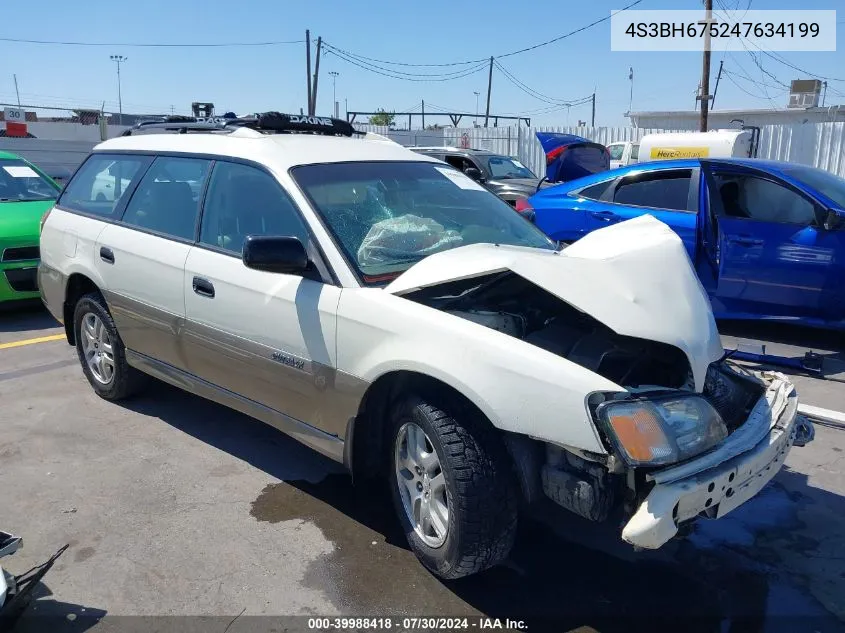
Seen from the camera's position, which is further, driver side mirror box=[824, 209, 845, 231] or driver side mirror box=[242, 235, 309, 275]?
driver side mirror box=[824, 209, 845, 231]

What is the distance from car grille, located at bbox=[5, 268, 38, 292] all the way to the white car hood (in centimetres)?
555

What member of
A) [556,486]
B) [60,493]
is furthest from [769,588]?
[60,493]

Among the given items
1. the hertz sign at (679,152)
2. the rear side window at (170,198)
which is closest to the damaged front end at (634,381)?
the rear side window at (170,198)

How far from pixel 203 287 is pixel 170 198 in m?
0.80

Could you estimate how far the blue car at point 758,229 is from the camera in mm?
5875

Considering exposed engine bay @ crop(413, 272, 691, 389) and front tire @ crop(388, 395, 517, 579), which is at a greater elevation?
exposed engine bay @ crop(413, 272, 691, 389)

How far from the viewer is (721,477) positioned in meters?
2.54

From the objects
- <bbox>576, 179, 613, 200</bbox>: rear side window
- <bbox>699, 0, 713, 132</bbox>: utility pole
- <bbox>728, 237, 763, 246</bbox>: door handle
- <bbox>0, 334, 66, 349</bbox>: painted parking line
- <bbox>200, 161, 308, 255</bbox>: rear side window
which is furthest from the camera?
<bbox>699, 0, 713, 132</bbox>: utility pole

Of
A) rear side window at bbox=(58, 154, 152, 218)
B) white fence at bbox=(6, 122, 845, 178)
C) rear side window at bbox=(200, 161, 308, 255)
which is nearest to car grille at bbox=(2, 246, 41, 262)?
rear side window at bbox=(58, 154, 152, 218)

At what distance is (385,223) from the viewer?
3564 millimetres

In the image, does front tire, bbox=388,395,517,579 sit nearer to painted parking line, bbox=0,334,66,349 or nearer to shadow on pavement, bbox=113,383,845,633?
shadow on pavement, bbox=113,383,845,633

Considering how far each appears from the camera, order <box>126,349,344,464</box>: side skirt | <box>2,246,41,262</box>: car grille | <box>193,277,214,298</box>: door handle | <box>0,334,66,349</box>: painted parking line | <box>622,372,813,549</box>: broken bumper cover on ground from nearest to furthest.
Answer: <box>622,372,813,549</box>: broken bumper cover on ground
<box>126,349,344,464</box>: side skirt
<box>193,277,214,298</box>: door handle
<box>0,334,66,349</box>: painted parking line
<box>2,246,41,262</box>: car grille

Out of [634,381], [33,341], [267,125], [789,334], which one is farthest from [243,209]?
[789,334]

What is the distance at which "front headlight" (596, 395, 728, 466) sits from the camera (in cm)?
241
